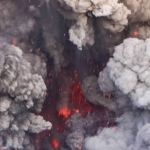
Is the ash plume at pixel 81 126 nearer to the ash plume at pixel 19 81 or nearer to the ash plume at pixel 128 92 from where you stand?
the ash plume at pixel 128 92

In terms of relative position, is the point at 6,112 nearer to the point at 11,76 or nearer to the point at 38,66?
the point at 11,76

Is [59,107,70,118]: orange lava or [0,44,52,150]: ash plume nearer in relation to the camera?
[0,44,52,150]: ash plume

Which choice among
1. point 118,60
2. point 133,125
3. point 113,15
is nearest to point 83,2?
point 113,15

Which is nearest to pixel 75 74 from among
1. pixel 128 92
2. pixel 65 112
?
pixel 65 112

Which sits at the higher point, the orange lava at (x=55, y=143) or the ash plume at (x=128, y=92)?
the ash plume at (x=128, y=92)

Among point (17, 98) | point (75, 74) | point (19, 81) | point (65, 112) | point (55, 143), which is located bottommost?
point (55, 143)

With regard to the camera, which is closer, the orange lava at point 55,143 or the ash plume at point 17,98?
the ash plume at point 17,98

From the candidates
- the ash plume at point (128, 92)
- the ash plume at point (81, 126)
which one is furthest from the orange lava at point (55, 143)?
the ash plume at point (128, 92)

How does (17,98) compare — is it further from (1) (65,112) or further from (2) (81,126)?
(1) (65,112)

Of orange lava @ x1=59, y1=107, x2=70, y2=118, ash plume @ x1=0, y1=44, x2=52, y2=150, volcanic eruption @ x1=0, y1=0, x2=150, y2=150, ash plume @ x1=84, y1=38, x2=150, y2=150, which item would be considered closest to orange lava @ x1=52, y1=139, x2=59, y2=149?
volcanic eruption @ x1=0, y1=0, x2=150, y2=150

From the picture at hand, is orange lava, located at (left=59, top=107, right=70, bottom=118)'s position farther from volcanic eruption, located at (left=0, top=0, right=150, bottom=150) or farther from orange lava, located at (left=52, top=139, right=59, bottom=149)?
orange lava, located at (left=52, top=139, right=59, bottom=149)

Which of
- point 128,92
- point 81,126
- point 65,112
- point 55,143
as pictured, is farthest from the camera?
point 65,112
